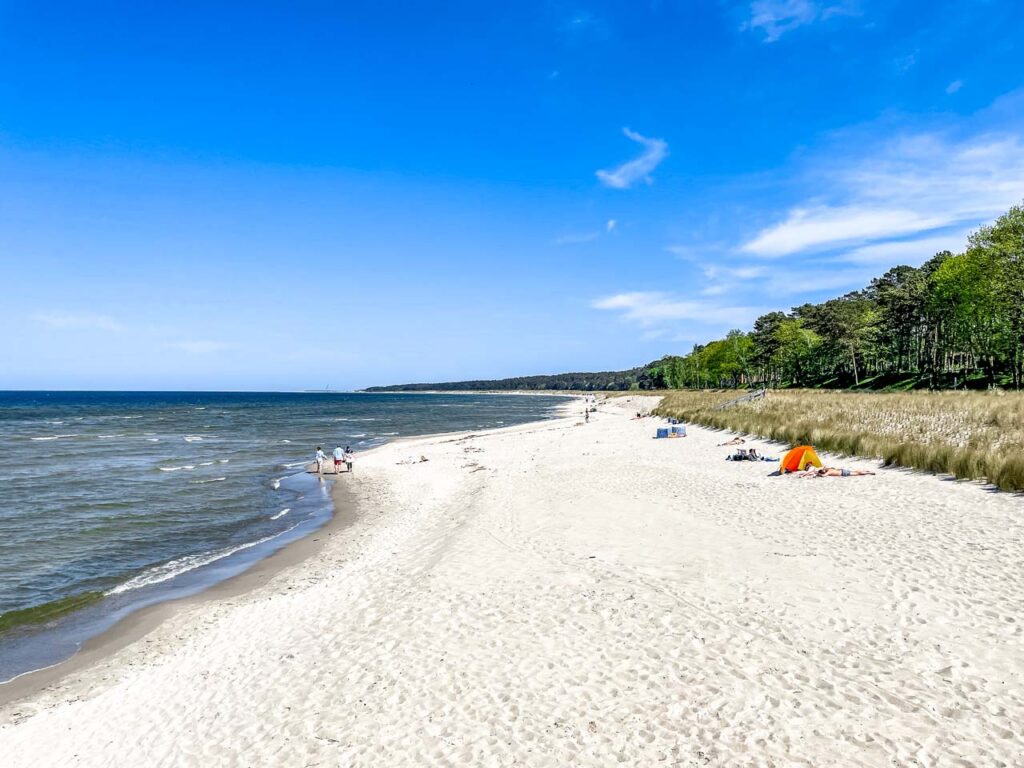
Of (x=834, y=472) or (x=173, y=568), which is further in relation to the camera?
Answer: (x=834, y=472)

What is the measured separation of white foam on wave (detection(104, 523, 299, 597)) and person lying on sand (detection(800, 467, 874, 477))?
16.2 meters

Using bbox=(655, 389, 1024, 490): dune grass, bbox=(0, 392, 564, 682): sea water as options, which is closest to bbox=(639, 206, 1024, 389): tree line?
bbox=(655, 389, 1024, 490): dune grass

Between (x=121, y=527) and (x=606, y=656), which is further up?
(x=606, y=656)

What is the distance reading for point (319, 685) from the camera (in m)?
6.83

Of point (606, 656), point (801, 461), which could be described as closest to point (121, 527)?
point (606, 656)

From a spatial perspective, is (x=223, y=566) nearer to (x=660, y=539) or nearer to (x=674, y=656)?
(x=660, y=539)

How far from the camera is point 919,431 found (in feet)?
64.1

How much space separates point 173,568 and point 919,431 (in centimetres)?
2332

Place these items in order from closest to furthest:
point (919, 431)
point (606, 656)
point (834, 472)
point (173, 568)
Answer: point (606, 656) → point (173, 568) → point (834, 472) → point (919, 431)

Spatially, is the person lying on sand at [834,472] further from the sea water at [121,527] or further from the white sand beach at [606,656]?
the sea water at [121,527]

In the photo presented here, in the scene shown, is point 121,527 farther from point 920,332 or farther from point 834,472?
point 920,332

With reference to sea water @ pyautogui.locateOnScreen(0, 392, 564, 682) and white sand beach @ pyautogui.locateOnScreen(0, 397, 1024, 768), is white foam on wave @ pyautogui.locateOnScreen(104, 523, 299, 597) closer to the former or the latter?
sea water @ pyautogui.locateOnScreen(0, 392, 564, 682)

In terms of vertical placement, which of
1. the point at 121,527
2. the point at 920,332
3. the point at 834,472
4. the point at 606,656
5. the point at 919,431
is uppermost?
the point at 920,332

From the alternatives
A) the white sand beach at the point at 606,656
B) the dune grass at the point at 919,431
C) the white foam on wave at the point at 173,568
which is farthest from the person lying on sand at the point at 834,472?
the white foam on wave at the point at 173,568
